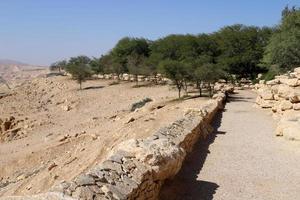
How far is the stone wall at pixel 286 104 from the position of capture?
16.9 meters

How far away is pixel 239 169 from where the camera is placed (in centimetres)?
1212

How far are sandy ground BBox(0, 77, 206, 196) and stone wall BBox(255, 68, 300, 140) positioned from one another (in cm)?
502

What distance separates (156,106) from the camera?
3434 cm

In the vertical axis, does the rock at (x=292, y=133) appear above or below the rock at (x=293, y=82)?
below

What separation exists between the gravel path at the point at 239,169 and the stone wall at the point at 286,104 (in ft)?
1.59

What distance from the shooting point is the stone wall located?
16.9m

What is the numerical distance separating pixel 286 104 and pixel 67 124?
60.4ft

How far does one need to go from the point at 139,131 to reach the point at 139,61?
146 ft

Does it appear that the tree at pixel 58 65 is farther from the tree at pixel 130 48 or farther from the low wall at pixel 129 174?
the low wall at pixel 129 174

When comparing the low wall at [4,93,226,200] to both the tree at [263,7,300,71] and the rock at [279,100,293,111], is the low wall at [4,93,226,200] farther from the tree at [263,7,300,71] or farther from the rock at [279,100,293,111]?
the tree at [263,7,300,71]

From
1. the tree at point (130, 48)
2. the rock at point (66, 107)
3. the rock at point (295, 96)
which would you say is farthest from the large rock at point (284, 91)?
the tree at point (130, 48)

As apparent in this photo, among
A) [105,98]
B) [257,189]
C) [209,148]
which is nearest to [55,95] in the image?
[105,98]

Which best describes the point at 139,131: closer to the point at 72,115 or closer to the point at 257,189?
the point at 257,189

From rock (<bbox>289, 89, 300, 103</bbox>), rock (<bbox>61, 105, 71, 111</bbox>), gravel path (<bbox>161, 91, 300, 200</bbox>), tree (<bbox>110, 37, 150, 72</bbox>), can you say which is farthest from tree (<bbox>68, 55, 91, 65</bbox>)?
gravel path (<bbox>161, 91, 300, 200</bbox>)
